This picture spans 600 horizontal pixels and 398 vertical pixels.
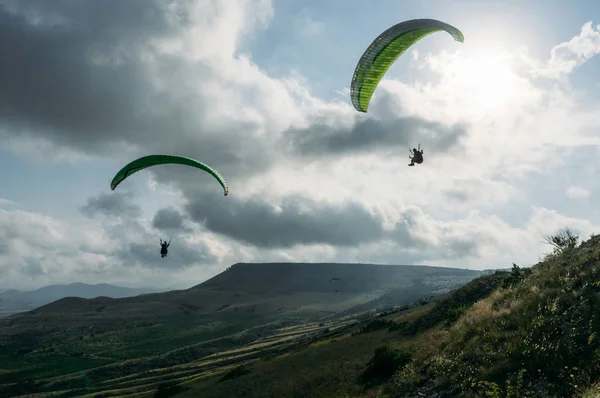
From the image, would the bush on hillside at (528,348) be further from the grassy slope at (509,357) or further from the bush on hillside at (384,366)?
the bush on hillside at (384,366)

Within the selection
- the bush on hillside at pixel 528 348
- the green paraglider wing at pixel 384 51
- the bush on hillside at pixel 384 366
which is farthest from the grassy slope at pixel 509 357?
the green paraglider wing at pixel 384 51

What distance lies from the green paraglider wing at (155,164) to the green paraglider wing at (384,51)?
1309 cm

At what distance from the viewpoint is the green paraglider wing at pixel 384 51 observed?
20.3 meters

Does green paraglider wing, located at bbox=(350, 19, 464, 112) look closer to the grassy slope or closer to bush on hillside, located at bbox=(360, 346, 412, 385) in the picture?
the grassy slope

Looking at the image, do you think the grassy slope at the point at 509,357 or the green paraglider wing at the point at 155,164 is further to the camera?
the green paraglider wing at the point at 155,164

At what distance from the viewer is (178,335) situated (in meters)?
164

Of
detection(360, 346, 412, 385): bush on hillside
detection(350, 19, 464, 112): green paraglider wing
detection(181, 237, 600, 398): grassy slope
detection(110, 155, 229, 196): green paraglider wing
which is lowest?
detection(360, 346, 412, 385): bush on hillside

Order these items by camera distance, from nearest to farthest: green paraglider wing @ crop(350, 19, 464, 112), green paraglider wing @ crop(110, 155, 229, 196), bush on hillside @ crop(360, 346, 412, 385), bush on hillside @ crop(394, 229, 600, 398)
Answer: bush on hillside @ crop(394, 229, 600, 398) < bush on hillside @ crop(360, 346, 412, 385) < green paraglider wing @ crop(350, 19, 464, 112) < green paraglider wing @ crop(110, 155, 229, 196)

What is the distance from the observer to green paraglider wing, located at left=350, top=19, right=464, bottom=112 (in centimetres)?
2028

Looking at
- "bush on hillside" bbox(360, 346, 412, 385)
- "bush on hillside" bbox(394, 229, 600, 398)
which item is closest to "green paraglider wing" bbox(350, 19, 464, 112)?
"bush on hillside" bbox(394, 229, 600, 398)

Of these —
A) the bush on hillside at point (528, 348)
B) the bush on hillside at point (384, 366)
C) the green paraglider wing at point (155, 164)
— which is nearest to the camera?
the bush on hillside at point (528, 348)

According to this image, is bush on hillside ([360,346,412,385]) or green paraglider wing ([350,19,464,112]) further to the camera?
green paraglider wing ([350,19,464,112])

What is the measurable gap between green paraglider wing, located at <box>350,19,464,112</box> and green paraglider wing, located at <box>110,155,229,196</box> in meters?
13.1

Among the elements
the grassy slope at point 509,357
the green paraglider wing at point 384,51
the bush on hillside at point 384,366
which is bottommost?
the bush on hillside at point 384,366
